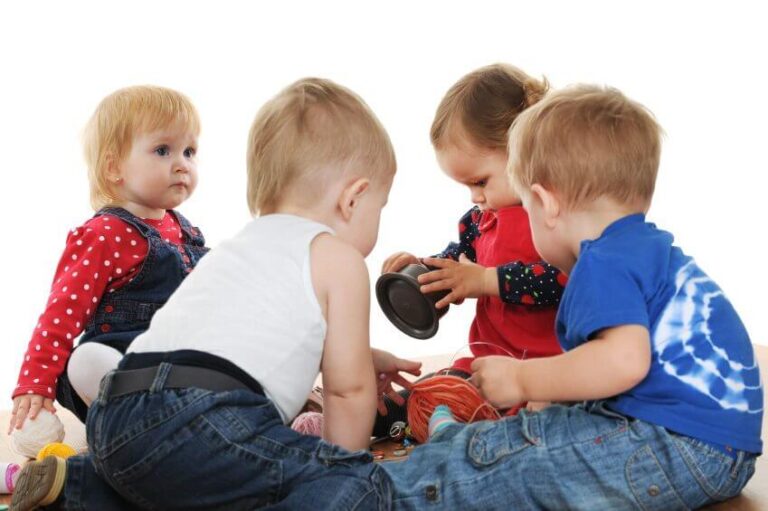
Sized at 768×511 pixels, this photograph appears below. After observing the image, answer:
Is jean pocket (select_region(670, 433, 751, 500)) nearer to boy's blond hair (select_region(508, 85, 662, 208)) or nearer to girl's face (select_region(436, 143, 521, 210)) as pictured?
boy's blond hair (select_region(508, 85, 662, 208))

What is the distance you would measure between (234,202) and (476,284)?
3.37 ft

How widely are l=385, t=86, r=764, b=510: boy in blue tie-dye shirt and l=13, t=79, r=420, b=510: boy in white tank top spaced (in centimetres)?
13

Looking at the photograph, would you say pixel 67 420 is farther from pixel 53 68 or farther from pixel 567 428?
pixel 567 428

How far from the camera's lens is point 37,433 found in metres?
1.52

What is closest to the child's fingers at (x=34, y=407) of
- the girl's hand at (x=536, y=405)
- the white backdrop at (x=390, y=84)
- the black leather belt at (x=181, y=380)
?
the black leather belt at (x=181, y=380)

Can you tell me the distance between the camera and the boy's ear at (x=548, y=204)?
4.14 ft

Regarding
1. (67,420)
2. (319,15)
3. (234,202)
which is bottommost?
(67,420)

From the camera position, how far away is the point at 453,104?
5.47 ft

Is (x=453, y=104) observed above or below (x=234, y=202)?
above

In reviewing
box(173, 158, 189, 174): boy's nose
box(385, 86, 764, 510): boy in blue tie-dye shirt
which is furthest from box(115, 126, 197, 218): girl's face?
box(385, 86, 764, 510): boy in blue tie-dye shirt

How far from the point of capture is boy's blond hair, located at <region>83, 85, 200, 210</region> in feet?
5.67

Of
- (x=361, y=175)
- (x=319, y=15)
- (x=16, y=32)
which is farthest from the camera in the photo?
(x=319, y=15)

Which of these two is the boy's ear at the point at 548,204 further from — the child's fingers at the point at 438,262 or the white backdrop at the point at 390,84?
the white backdrop at the point at 390,84

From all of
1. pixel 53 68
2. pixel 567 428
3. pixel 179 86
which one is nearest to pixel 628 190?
pixel 567 428
